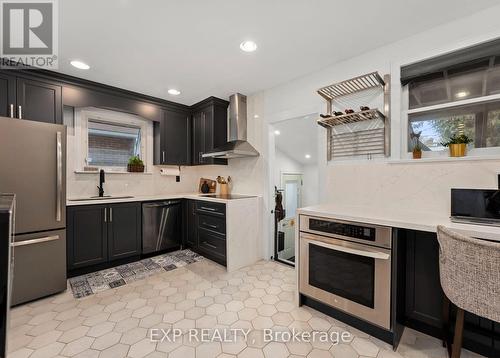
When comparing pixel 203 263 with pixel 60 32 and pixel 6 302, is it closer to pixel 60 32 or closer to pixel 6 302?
pixel 6 302

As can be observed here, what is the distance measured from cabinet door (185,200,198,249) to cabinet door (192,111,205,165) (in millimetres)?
797

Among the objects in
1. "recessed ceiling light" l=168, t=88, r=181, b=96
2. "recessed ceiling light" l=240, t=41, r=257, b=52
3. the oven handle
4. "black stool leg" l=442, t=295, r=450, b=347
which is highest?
"recessed ceiling light" l=168, t=88, r=181, b=96

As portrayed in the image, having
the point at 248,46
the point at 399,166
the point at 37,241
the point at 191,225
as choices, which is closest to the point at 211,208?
the point at 191,225

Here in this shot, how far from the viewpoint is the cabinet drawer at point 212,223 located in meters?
2.86

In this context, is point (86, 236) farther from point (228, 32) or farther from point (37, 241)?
point (228, 32)

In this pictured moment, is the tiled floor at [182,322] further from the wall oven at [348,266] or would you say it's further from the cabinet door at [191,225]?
the cabinet door at [191,225]

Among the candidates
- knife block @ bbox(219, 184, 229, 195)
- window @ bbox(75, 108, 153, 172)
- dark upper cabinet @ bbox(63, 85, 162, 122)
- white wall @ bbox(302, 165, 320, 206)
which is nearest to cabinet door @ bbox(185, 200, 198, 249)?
knife block @ bbox(219, 184, 229, 195)

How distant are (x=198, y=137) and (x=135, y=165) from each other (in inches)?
43.2

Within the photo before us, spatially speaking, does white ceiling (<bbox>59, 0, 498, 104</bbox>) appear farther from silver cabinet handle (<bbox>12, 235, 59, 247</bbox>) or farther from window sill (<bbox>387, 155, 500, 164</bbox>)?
silver cabinet handle (<bbox>12, 235, 59, 247</bbox>)

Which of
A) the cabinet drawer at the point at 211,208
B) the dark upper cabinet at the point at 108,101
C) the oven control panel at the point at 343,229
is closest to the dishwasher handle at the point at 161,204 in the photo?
the cabinet drawer at the point at 211,208

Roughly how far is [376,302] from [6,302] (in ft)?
6.35

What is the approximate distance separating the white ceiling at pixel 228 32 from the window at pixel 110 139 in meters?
0.72

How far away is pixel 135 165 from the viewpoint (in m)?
3.54

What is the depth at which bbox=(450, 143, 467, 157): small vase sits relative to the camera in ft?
5.51
